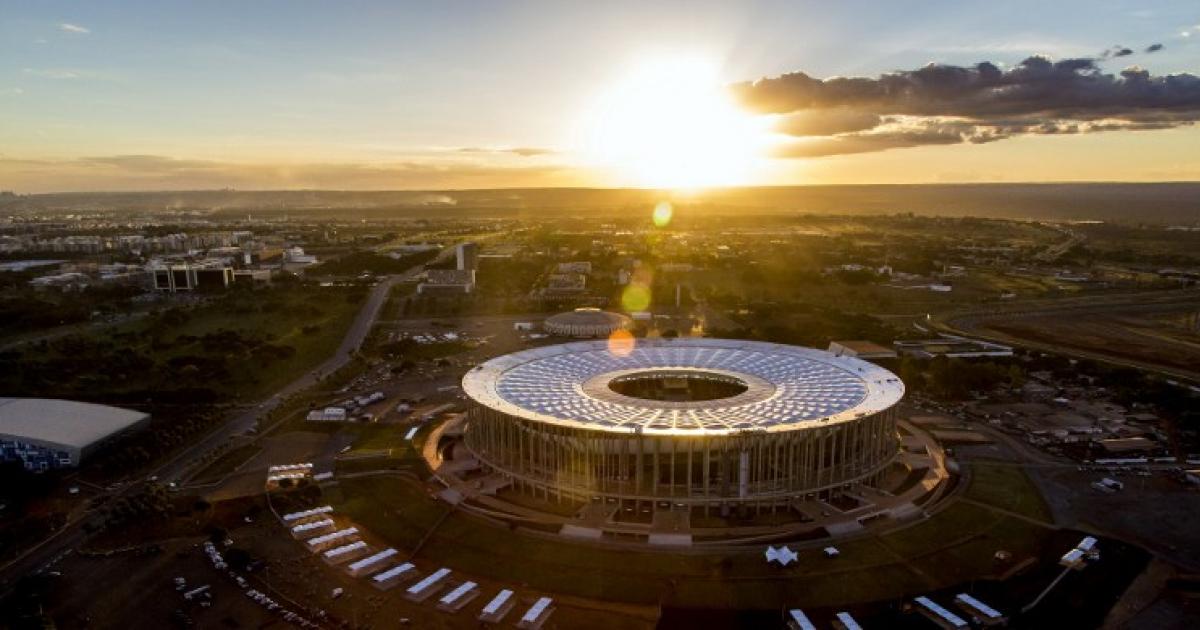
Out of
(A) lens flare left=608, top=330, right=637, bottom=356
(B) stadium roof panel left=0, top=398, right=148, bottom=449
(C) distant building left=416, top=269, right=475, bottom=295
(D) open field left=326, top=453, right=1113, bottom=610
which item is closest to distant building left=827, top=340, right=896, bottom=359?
(A) lens flare left=608, top=330, right=637, bottom=356

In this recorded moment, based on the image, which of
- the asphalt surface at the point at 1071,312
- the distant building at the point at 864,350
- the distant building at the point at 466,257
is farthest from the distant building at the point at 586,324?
the distant building at the point at 466,257

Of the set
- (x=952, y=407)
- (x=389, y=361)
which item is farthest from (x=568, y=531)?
(x=389, y=361)

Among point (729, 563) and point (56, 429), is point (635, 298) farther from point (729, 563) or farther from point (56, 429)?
point (729, 563)

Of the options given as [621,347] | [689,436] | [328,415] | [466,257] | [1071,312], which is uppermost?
[466,257]

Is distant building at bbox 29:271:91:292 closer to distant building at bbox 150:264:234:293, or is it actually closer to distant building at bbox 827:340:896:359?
distant building at bbox 150:264:234:293

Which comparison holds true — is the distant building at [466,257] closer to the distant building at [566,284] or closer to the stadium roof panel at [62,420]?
the distant building at [566,284]

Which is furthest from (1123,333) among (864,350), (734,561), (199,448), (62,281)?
(62,281)
